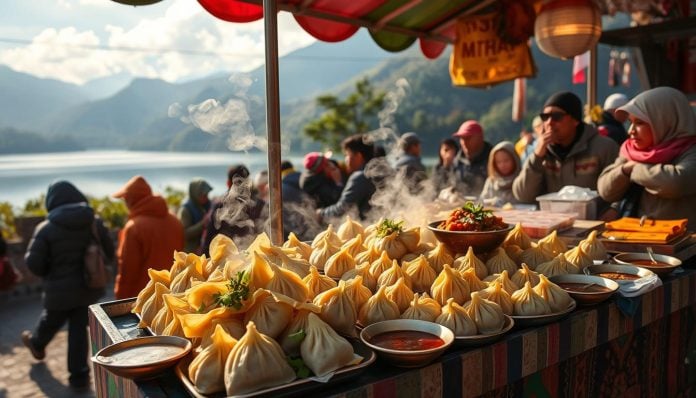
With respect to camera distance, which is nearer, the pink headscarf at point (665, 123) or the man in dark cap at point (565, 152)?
the pink headscarf at point (665, 123)

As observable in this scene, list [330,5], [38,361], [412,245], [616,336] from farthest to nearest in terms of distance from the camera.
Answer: [38,361] → [330,5] → [412,245] → [616,336]

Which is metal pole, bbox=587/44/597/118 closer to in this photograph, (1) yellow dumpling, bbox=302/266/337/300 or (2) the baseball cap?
(2) the baseball cap

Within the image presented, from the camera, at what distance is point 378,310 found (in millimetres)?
1784

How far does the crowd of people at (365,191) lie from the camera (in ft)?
10.8

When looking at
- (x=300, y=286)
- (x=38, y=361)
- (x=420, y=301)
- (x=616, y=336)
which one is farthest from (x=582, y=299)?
(x=38, y=361)

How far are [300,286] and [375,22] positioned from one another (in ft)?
10.7

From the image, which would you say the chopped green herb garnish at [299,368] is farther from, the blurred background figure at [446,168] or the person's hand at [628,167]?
the blurred background figure at [446,168]

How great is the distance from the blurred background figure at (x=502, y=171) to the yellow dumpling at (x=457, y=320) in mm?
3115

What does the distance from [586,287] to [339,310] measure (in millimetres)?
1136

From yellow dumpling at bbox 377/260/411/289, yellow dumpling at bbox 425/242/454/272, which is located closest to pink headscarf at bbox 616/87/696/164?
yellow dumpling at bbox 425/242/454/272

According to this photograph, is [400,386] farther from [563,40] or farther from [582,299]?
[563,40]

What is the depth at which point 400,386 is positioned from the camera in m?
1.50

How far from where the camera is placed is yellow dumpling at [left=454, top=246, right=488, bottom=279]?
7.09 ft

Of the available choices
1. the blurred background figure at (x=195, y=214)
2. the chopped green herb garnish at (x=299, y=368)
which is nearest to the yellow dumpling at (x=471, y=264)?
the chopped green herb garnish at (x=299, y=368)
